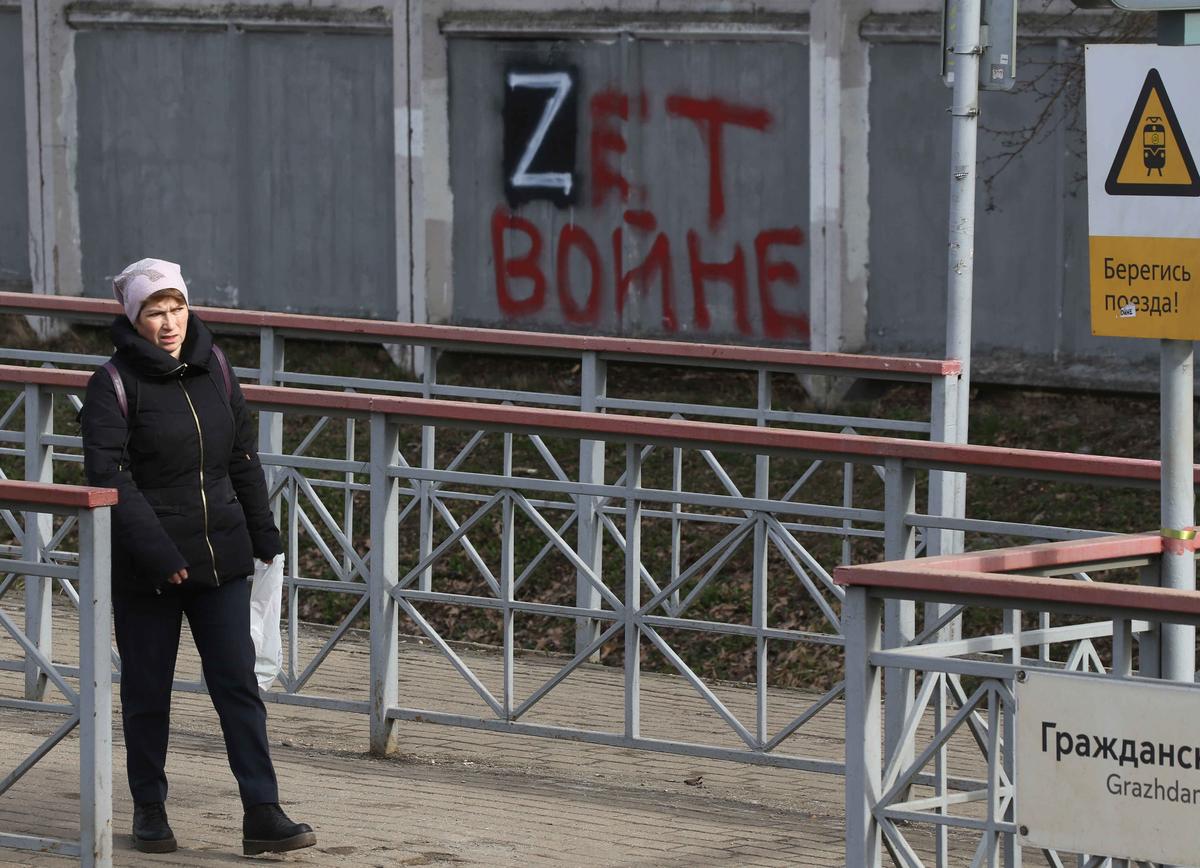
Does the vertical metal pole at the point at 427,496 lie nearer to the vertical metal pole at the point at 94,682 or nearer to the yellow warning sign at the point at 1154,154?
the vertical metal pole at the point at 94,682

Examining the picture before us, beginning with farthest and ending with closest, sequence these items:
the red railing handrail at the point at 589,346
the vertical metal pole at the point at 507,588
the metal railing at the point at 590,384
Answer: the red railing handrail at the point at 589,346 < the metal railing at the point at 590,384 < the vertical metal pole at the point at 507,588

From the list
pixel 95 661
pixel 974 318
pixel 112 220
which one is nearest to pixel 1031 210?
pixel 974 318

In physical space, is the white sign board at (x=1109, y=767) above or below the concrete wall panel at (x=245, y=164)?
below

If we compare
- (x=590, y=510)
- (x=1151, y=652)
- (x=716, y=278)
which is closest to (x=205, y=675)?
(x=1151, y=652)

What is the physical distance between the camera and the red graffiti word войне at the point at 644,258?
1462 centimetres

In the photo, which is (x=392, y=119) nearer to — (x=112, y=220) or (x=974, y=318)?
(x=112, y=220)

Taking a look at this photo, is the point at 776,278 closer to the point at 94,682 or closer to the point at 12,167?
the point at 12,167

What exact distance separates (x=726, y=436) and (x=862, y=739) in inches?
104

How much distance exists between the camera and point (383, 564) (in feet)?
25.8

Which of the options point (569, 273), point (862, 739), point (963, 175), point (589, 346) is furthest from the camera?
point (569, 273)

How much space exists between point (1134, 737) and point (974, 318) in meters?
9.27

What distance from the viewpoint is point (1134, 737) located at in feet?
15.0

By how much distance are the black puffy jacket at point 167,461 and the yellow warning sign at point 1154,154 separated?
2.58 meters

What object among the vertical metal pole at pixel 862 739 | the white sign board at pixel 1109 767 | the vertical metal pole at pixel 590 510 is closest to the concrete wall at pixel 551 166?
the vertical metal pole at pixel 590 510
